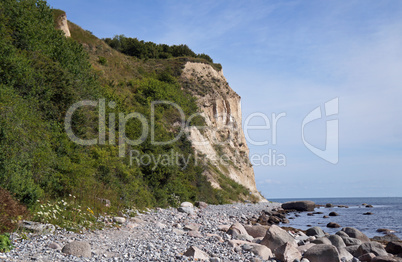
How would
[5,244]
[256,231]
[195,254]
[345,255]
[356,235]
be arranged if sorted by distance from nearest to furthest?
[5,244], [195,254], [345,255], [256,231], [356,235]

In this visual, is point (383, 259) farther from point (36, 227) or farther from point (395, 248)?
point (36, 227)

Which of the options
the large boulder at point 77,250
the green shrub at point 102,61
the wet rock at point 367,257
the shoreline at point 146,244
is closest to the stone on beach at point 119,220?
the shoreline at point 146,244

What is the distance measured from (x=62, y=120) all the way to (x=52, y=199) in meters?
5.23

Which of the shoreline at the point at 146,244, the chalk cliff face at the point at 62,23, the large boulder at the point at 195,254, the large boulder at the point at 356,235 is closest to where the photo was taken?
the shoreline at the point at 146,244

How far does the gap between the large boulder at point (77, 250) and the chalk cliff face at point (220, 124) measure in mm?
36099

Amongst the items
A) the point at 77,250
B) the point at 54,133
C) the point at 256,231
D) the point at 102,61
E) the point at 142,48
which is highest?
the point at 142,48

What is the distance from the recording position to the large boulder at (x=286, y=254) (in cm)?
1123

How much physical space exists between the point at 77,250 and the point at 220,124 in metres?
48.7

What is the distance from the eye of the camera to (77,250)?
870 cm

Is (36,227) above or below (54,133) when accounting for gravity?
below

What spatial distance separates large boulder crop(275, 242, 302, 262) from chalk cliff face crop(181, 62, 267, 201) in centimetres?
3334

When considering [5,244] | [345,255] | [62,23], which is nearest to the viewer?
[5,244]

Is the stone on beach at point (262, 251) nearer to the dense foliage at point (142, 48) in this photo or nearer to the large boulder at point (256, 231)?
the large boulder at point (256, 231)

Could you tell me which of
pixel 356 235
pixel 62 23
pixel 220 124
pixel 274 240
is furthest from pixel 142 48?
pixel 274 240
